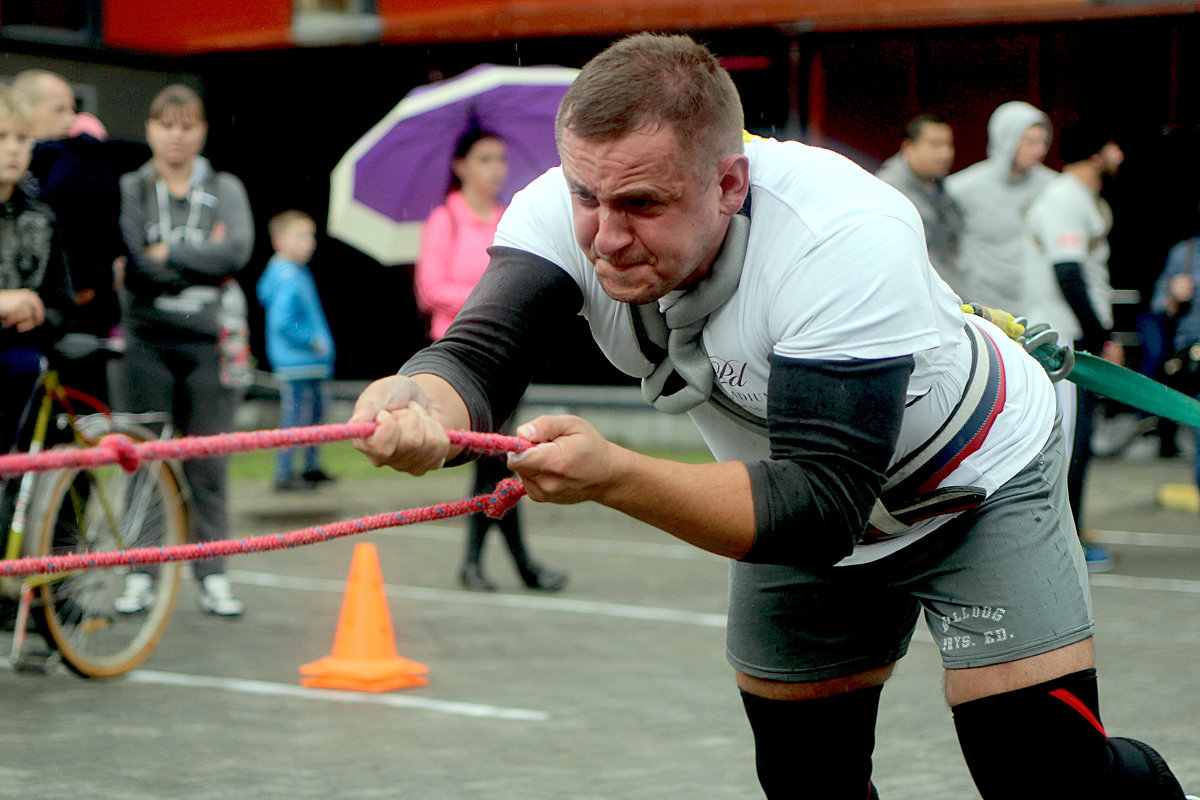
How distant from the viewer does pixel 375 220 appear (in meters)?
8.74

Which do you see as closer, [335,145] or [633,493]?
[633,493]

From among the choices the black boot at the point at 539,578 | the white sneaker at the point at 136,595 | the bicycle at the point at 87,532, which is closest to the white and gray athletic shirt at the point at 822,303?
the bicycle at the point at 87,532

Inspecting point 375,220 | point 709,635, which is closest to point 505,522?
point 709,635

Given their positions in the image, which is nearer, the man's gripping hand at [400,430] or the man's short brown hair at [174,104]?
the man's gripping hand at [400,430]

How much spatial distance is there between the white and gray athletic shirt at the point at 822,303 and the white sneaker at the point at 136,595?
3468mm

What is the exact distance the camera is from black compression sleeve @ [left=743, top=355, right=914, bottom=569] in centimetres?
216

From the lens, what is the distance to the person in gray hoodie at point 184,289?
20.4 feet

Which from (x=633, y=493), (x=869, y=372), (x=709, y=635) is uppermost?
(x=869, y=372)

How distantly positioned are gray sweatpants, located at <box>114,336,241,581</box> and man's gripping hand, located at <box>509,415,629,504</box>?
4459 mm

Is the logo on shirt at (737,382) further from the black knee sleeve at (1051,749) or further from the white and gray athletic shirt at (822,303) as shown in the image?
the black knee sleeve at (1051,749)

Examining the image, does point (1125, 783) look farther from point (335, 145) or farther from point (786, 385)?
point (335, 145)

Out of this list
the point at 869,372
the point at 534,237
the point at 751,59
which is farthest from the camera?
the point at 751,59

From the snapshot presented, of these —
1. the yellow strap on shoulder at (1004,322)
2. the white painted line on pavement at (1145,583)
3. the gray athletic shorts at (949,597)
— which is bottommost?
the white painted line on pavement at (1145,583)

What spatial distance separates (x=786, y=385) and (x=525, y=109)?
6.43m
